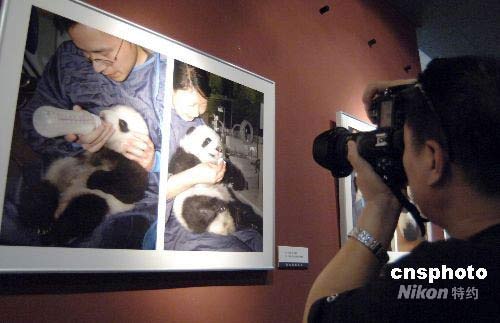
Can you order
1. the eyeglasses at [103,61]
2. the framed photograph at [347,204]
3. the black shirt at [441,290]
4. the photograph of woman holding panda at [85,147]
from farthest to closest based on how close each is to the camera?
the framed photograph at [347,204] < the eyeglasses at [103,61] < the photograph of woman holding panda at [85,147] < the black shirt at [441,290]

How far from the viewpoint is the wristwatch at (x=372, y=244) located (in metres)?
0.68

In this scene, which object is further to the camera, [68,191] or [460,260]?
[68,191]

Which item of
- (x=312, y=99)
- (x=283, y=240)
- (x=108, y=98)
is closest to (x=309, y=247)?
(x=283, y=240)

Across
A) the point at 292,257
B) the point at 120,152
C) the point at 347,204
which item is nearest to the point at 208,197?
the point at 120,152

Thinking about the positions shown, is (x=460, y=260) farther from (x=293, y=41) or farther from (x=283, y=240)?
(x=293, y=41)

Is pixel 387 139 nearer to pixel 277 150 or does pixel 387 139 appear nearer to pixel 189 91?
pixel 189 91

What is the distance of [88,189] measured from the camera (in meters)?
0.94

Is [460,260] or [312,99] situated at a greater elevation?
[312,99]

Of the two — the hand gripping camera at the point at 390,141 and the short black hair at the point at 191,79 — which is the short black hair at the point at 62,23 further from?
the hand gripping camera at the point at 390,141

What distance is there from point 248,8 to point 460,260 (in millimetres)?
1261

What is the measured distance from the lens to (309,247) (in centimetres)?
152

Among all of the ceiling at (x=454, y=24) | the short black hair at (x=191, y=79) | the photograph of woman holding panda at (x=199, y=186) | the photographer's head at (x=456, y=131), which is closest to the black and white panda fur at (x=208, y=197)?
the photograph of woman holding panda at (x=199, y=186)

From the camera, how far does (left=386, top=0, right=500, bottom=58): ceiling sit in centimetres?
242

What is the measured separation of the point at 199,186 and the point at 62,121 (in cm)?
42
